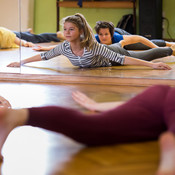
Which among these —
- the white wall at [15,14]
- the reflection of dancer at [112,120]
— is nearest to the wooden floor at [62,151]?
the reflection of dancer at [112,120]

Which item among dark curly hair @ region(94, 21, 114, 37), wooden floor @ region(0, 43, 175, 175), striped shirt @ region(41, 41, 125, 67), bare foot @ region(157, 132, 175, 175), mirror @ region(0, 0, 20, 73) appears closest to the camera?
bare foot @ region(157, 132, 175, 175)

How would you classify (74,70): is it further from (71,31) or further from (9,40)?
(9,40)

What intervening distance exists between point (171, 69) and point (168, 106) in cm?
116

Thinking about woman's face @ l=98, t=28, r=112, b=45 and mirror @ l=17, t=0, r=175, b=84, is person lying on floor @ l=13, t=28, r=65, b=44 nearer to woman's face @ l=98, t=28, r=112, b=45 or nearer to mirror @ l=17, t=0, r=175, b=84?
mirror @ l=17, t=0, r=175, b=84

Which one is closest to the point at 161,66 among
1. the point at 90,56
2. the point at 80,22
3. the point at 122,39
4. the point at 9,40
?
the point at 122,39

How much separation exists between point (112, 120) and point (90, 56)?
1149 millimetres

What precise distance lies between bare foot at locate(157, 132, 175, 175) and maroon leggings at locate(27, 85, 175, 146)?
0.14 m

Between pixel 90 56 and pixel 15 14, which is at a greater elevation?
pixel 15 14

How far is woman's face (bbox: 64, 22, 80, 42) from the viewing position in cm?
174

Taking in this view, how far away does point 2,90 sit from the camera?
1539 mm

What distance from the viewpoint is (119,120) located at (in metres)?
0.74

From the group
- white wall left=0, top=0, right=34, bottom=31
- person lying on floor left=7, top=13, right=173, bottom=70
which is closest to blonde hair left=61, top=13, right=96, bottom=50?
person lying on floor left=7, top=13, right=173, bottom=70

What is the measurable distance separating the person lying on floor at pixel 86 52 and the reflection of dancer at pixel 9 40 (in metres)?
0.12

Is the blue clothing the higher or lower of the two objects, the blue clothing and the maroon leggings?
the higher
